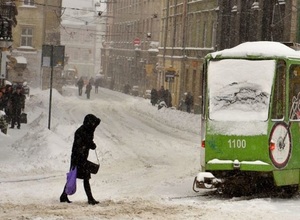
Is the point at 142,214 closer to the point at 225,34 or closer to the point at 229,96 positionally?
the point at 229,96

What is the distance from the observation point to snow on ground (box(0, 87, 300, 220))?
12.8 m

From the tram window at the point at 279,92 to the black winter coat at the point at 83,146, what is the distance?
3.43 meters

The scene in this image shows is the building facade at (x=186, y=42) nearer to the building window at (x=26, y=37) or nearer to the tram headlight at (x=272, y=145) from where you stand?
the building window at (x=26, y=37)

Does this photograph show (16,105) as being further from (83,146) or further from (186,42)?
(186,42)

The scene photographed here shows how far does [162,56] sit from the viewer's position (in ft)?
219

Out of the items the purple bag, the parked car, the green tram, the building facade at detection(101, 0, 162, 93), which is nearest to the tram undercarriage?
the green tram

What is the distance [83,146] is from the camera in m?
13.9

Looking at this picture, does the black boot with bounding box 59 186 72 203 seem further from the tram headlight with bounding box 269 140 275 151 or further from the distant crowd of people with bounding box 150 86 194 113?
the distant crowd of people with bounding box 150 86 194 113

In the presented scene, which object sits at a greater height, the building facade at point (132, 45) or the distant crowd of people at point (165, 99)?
the building facade at point (132, 45)

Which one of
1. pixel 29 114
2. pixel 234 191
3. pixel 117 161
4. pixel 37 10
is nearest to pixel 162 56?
pixel 37 10

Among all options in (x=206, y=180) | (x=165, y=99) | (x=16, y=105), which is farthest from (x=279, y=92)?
(x=165, y=99)

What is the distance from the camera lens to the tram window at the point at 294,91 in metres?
15.4

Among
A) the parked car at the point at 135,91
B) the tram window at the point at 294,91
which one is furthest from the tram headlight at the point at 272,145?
the parked car at the point at 135,91

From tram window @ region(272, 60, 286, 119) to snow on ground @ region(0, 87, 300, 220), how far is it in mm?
1630
